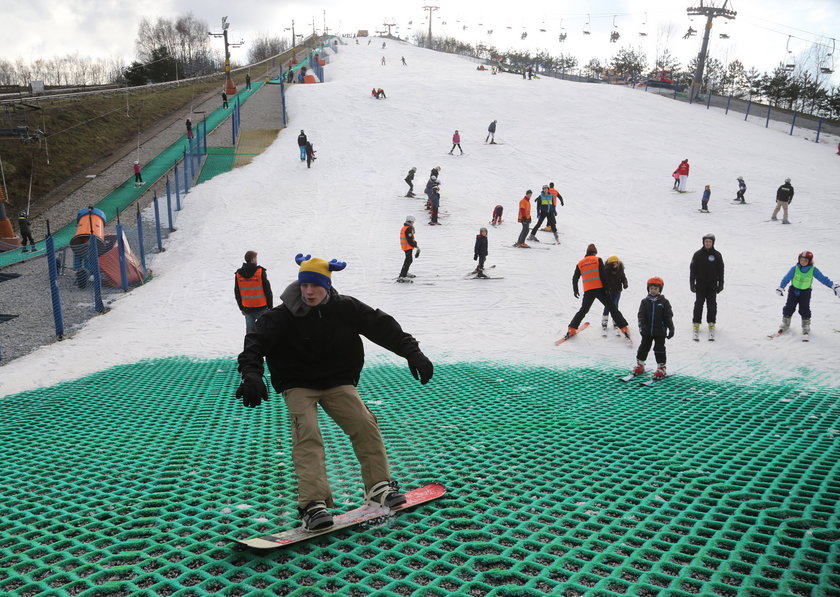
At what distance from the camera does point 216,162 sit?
81.9 ft

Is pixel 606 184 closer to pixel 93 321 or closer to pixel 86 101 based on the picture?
pixel 93 321

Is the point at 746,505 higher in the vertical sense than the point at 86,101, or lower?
lower

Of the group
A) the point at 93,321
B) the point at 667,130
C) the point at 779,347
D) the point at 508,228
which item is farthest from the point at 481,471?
the point at 667,130

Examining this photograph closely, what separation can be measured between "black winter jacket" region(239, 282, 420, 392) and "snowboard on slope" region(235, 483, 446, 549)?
0.77 metres

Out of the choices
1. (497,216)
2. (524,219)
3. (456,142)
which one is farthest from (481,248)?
(456,142)

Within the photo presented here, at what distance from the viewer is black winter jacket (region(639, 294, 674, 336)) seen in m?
7.39

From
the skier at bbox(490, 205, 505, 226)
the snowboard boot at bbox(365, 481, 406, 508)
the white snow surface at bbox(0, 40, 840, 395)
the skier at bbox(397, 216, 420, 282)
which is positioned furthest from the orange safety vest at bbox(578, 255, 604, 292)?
the skier at bbox(490, 205, 505, 226)

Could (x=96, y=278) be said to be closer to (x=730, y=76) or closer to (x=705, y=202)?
(x=705, y=202)

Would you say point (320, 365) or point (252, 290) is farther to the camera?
point (252, 290)

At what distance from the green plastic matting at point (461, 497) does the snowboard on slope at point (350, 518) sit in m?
0.06

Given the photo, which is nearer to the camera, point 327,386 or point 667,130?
point 327,386

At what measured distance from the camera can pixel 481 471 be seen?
171 inches

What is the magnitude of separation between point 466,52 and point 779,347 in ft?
350

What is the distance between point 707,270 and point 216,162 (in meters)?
21.4
